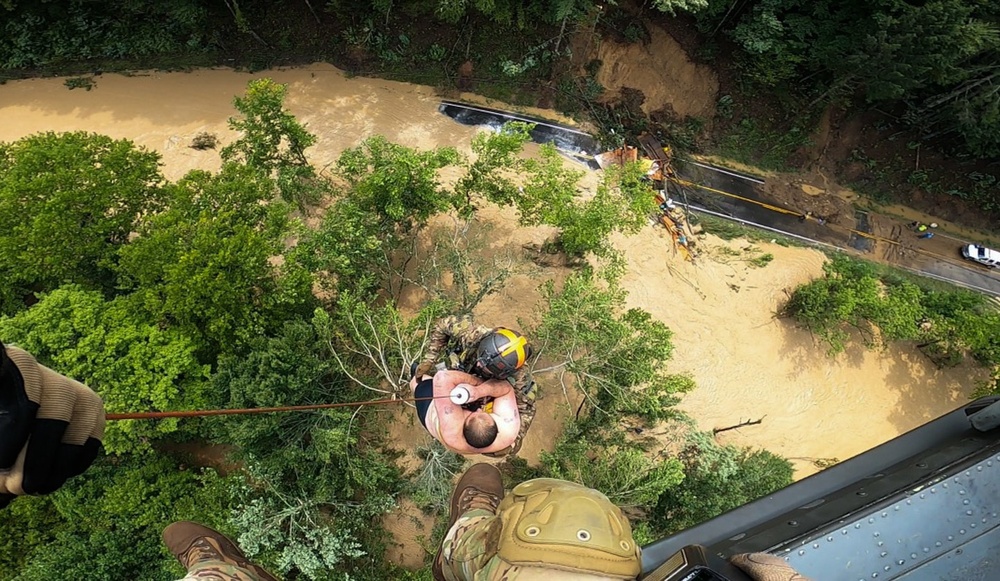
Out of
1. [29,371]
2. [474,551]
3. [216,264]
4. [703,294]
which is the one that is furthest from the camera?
[703,294]

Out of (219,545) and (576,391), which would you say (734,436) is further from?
(219,545)

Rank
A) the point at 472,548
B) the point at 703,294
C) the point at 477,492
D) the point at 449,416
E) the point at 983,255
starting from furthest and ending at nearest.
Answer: the point at 983,255 < the point at 703,294 < the point at 449,416 < the point at 477,492 < the point at 472,548

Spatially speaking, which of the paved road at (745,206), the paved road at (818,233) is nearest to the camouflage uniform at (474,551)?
the paved road at (745,206)

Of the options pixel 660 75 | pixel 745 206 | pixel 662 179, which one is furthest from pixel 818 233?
pixel 660 75

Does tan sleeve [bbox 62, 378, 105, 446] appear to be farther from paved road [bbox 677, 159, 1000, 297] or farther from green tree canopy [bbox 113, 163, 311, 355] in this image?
paved road [bbox 677, 159, 1000, 297]

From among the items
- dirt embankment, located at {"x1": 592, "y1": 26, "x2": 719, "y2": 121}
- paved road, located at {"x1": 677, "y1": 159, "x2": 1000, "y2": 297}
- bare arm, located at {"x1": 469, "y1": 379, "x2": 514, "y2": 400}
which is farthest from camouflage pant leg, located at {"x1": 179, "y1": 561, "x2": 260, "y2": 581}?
dirt embankment, located at {"x1": 592, "y1": 26, "x2": 719, "y2": 121}

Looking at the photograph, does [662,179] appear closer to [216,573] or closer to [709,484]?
[709,484]
